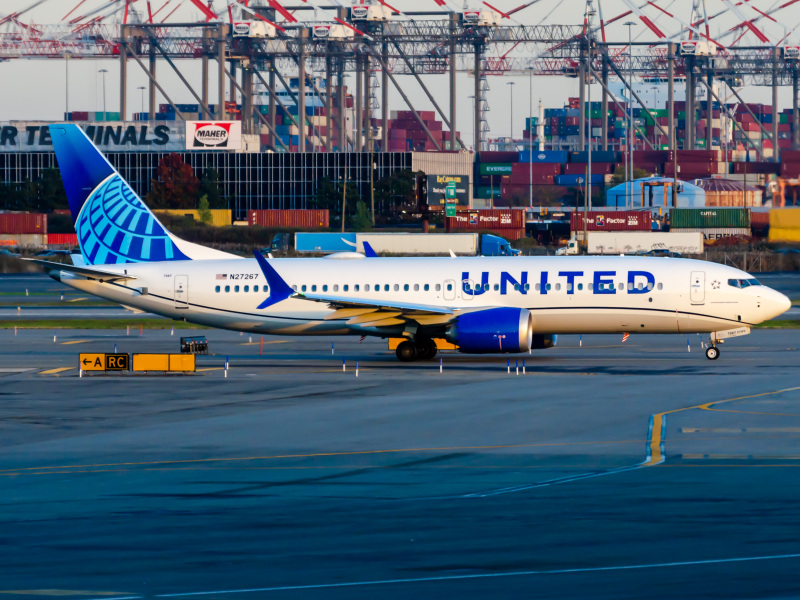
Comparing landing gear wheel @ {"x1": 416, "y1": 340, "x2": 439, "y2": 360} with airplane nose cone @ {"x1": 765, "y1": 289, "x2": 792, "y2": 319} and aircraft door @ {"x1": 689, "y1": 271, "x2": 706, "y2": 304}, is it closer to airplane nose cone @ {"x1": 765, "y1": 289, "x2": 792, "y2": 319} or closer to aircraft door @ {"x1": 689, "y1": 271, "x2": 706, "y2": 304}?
aircraft door @ {"x1": 689, "y1": 271, "x2": 706, "y2": 304}

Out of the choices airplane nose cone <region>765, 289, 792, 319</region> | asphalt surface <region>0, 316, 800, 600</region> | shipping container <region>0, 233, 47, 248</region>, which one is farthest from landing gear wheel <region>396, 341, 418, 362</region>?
shipping container <region>0, 233, 47, 248</region>

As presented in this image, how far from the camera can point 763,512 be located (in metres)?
18.2

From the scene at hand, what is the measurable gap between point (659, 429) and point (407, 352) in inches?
730

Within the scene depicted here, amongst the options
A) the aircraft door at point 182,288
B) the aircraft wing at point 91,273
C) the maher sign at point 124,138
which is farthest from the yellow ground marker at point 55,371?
the maher sign at point 124,138

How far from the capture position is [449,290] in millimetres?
44969

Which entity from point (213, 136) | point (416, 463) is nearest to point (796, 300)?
point (416, 463)

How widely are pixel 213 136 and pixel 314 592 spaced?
184 metres

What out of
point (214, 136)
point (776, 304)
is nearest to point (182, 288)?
point (776, 304)

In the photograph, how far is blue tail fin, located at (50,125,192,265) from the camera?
48.5 m

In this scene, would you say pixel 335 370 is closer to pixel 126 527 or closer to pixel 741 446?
pixel 741 446

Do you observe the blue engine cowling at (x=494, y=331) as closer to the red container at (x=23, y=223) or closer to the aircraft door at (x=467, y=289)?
the aircraft door at (x=467, y=289)

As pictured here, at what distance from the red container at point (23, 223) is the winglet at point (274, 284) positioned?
131 metres

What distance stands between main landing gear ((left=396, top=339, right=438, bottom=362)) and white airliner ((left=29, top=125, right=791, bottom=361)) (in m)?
0.05

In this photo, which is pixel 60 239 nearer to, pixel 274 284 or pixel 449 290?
pixel 274 284
